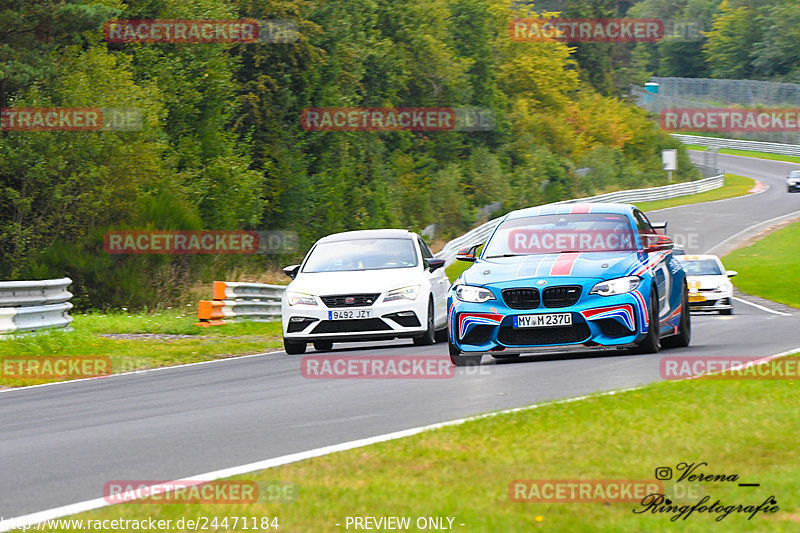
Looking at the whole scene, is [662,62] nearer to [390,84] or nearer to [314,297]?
[390,84]

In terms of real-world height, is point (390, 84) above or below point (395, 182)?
above

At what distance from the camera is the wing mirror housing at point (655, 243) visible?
13297 mm

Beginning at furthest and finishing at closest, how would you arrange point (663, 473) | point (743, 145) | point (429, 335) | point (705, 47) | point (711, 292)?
point (705, 47)
point (743, 145)
point (711, 292)
point (429, 335)
point (663, 473)

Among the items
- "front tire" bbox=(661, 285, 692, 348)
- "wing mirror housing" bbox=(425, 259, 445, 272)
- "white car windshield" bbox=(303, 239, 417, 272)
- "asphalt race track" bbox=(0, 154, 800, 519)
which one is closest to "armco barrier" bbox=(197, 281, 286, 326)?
"white car windshield" bbox=(303, 239, 417, 272)

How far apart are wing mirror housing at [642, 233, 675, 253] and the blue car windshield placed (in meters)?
0.16

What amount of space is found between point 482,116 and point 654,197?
1206cm

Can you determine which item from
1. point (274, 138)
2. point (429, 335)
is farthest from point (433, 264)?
point (274, 138)

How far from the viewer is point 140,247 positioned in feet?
94.5

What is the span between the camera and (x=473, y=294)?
1248 centimetres

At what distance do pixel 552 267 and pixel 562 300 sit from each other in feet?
1.39

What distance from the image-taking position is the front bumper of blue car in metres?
12.2

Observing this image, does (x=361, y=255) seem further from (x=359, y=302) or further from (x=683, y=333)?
(x=683, y=333)

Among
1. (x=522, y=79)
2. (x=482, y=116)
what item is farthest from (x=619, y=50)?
(x=482, y=116)

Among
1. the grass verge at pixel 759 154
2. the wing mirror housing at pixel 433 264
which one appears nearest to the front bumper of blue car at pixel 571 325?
the wing mirror housing at pixel 433 264
